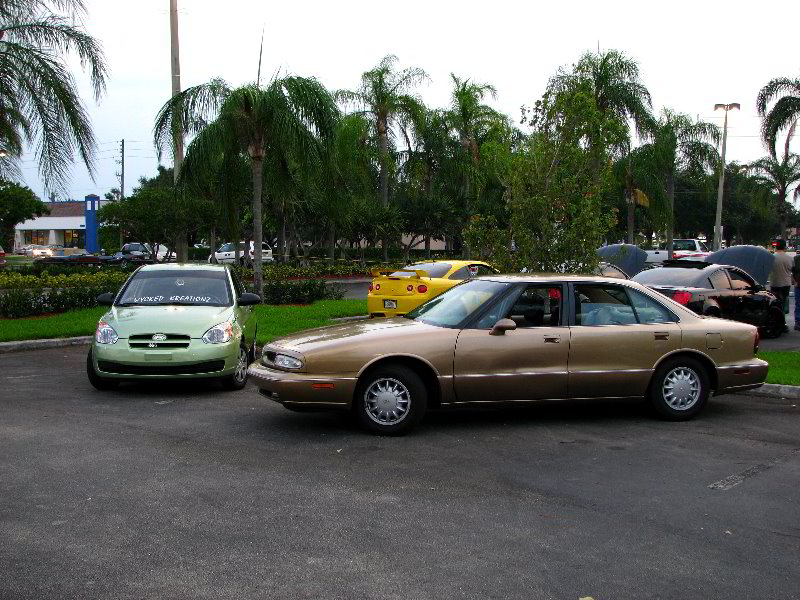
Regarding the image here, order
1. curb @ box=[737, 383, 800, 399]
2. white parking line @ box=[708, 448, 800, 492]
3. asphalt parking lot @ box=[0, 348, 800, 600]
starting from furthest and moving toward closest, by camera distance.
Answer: curb @ box=[737, 383, 800, 399], white parking line @ box=[708, 448, 800, 492], asphalt parking lot @ box=[0, 348, 800, 600]

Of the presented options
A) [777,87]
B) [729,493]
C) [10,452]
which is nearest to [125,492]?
[10,452]

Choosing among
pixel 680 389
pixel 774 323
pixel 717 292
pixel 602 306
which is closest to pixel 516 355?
pixel 602 306

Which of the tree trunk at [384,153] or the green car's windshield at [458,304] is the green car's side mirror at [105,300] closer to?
the green car's windshield at [458,304]

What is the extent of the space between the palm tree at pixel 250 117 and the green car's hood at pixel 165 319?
31.6ft

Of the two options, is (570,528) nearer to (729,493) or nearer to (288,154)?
(729,493)

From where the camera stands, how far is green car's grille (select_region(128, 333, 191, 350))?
32.0 ft

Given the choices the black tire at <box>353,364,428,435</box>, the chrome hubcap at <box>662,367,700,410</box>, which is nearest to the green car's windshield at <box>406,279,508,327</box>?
the black tire at <box>353,364,428,435</box>

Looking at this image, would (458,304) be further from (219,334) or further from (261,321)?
(261,321)

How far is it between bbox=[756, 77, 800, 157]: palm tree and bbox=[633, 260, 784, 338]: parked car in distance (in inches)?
402

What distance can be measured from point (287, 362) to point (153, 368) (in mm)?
2556

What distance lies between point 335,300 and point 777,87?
46.6 ft

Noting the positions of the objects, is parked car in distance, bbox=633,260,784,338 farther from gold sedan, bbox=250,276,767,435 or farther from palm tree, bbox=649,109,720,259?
palm tree, bbox=649,109,720,259

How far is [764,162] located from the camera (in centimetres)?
5644

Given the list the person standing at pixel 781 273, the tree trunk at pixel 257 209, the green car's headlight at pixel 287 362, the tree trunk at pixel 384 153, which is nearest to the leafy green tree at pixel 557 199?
the person standing at pixel 781 273
